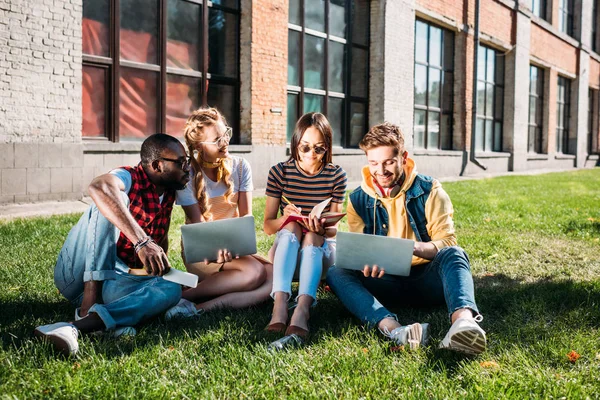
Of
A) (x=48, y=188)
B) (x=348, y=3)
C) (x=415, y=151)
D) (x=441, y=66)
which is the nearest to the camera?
(x=48, y=188)

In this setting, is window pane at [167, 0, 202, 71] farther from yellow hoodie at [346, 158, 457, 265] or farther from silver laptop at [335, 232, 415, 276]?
silver laptop at [335, 232, 415, 276]

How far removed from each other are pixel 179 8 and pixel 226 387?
8686 mm

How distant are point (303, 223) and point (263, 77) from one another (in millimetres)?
7787

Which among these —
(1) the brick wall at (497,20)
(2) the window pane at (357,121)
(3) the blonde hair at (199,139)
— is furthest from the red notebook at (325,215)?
(1) the brick wall at (497,20)

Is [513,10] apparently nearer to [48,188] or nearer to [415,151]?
[415,151]

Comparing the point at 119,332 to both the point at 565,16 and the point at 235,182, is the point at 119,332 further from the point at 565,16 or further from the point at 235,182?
the point at 565,16

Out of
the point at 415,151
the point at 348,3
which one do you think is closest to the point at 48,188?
the point at 348,3

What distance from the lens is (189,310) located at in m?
3.49

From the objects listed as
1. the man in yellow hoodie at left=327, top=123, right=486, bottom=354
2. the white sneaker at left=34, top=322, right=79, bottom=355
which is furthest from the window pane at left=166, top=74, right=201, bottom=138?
the white sneaker at left=34, top=322, right=79, bottom=355

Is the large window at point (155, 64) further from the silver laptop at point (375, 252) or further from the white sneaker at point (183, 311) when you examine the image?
the silver laptop at point (375, 252)

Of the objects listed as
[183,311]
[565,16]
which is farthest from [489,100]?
[183,311]

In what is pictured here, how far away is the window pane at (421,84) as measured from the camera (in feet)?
52.9

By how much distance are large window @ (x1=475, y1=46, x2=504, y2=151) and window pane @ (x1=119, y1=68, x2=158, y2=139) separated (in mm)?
12522

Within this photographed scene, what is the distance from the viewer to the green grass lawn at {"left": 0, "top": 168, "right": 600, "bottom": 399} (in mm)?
2408
